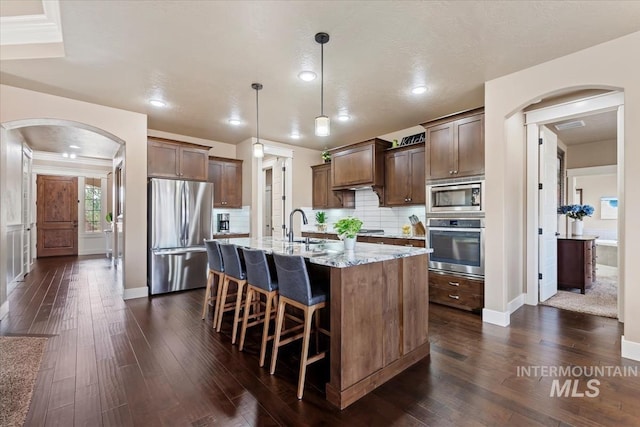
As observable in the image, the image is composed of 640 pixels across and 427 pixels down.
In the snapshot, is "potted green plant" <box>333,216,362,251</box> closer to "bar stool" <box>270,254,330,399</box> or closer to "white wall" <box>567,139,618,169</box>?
"bar stool" <box>270,254,330,399</box>

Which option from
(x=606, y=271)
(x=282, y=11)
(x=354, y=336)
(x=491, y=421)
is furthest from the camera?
(x=606, y=271)

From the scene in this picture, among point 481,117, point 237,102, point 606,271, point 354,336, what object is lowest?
point 606,271

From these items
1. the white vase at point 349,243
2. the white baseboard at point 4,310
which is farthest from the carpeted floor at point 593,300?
the white baseboard at point 4,310

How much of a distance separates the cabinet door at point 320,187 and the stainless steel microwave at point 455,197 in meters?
2.62

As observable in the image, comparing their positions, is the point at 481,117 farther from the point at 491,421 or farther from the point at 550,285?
the point at 491,421

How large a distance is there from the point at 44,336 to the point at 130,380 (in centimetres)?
157

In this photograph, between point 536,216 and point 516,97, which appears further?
point 536,216

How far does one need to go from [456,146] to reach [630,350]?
2.56 metres

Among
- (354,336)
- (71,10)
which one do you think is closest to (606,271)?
(354,336)

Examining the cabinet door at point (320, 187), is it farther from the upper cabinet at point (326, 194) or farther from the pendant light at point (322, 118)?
the pendant light at point (322, 118)

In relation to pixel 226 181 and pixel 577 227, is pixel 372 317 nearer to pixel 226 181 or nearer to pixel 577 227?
pixel 226 181

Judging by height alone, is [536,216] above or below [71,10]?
below

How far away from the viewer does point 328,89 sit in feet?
11.7

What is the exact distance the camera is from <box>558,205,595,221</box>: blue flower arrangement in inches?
202
